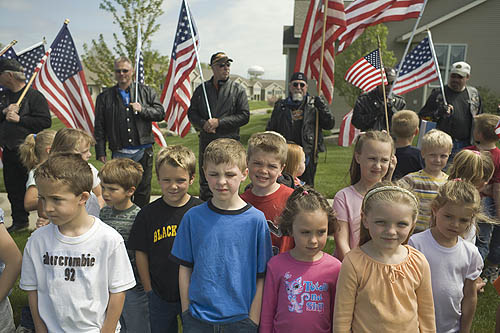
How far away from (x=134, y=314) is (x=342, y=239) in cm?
155

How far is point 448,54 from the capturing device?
19094 mm

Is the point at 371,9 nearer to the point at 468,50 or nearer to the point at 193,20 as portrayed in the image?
the point at 193,20

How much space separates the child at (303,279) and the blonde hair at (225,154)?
16.6 inches

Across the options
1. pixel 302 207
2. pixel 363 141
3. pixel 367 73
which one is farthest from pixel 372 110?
pixel 302 207

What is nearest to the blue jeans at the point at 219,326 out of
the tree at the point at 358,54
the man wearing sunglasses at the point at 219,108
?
the man wearing sunglasses at the point at 219,108

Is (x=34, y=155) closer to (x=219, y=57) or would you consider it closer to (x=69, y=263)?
(x=69, y=263)

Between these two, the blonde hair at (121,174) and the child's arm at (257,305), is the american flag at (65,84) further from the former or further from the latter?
the child's arm at (257,305)

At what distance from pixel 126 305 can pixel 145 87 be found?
3.78 m

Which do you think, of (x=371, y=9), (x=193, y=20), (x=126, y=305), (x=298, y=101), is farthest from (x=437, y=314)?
(x=193, y=20)

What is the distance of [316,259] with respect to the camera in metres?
2.18

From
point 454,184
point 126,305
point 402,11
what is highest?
point 402,11

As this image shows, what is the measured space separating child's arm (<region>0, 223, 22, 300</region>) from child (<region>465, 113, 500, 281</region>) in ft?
12.7

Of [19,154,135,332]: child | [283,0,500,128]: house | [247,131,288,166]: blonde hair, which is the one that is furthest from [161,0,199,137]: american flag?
[283,0,500,128]: house

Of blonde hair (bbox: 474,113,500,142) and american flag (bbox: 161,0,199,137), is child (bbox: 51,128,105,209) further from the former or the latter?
blonde hair (bbox: 474,113,500,142)
